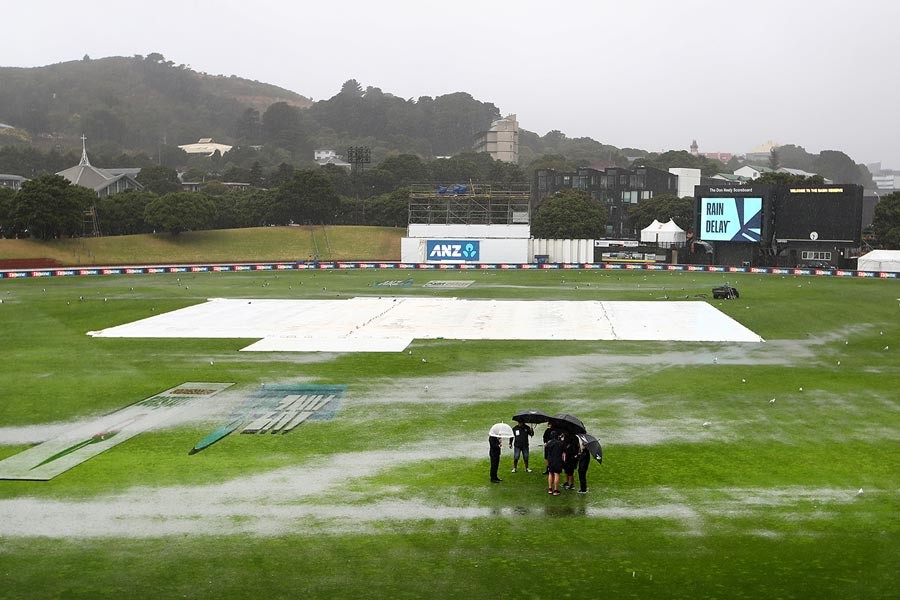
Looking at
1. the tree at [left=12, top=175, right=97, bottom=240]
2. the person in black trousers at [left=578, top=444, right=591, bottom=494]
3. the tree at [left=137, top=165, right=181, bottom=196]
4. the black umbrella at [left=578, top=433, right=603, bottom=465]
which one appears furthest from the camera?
the tree at [left=137, top=165, right=181, bottom=196]

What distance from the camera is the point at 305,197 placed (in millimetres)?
140125

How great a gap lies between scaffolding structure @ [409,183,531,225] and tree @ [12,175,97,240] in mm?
45538

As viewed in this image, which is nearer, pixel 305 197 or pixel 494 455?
pixel 494 455

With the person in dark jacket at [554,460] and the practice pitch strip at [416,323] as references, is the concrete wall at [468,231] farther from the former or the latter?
the person in dark jacket at [554,460]

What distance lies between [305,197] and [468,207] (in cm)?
3056

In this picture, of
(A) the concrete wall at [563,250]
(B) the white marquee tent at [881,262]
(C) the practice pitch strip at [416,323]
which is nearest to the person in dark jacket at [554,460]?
(C) the practice pitch strip at [416,323]

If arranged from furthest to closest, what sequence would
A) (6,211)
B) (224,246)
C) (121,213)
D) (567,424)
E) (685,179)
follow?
1. (685,179)
2. (121,213)
3. (224,246)
4. (6,211)
5. (567,424)

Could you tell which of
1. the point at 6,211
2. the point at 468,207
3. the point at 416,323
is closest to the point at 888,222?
the point at 468,207

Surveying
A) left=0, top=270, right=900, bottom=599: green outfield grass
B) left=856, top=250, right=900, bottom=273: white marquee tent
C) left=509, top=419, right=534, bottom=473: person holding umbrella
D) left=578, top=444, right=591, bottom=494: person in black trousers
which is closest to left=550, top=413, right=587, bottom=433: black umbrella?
left=578, top=444, right=591, bottom=494: person in black trousers

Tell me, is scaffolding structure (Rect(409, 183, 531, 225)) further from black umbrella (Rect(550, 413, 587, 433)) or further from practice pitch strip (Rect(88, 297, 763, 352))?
black umbrella (Rect(550, 413, 587, 433))

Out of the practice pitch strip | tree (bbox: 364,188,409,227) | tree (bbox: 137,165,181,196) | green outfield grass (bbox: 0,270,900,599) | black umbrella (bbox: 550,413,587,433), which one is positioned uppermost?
tree (bbox: 137,165,181,196)

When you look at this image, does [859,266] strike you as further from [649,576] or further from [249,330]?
[649,576]

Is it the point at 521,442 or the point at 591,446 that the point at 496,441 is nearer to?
the point at 521,442

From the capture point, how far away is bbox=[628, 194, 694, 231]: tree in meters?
148
